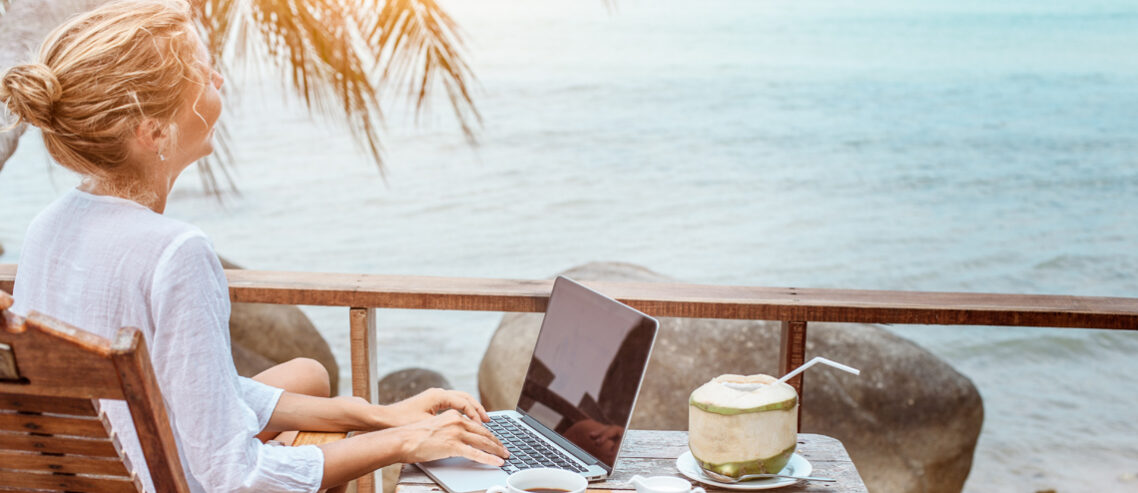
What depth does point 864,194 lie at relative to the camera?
699 inches

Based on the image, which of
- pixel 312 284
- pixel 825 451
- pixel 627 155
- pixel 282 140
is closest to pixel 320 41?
pixel 312 284

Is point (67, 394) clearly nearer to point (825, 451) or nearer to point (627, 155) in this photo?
point (825, 451)

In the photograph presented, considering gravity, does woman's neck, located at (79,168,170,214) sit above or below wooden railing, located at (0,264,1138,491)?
above

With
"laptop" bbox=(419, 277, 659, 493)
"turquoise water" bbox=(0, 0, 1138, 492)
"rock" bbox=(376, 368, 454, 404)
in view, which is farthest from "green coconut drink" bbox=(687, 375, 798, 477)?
"turquoise water" bbox=(0, 0, 1138, 492)

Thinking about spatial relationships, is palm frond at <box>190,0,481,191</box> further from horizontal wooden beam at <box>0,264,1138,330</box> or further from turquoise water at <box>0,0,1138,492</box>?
turquoise water at <box>0,0,1138,492</box>

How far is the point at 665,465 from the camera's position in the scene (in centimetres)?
161

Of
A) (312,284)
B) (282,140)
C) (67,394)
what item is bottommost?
(282,140)

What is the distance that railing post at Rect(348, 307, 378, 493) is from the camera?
2.16 m

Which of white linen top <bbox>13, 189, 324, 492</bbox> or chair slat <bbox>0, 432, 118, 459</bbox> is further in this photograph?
white linen top <bbox>13, 189, 324, 492</bbox>

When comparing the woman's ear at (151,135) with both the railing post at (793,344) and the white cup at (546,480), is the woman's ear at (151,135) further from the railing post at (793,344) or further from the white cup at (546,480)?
the railing post at (793,344)

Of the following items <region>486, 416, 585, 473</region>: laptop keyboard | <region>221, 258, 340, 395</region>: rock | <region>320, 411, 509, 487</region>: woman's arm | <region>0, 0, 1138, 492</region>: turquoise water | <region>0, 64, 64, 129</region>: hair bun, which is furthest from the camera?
<region>0, 0, 1138, 492</region>: turquoise water

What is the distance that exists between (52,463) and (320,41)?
2.33 m

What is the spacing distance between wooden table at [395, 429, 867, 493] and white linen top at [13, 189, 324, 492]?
21 cm

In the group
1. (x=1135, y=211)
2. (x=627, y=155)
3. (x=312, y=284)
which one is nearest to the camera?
(x=312, y=284)
